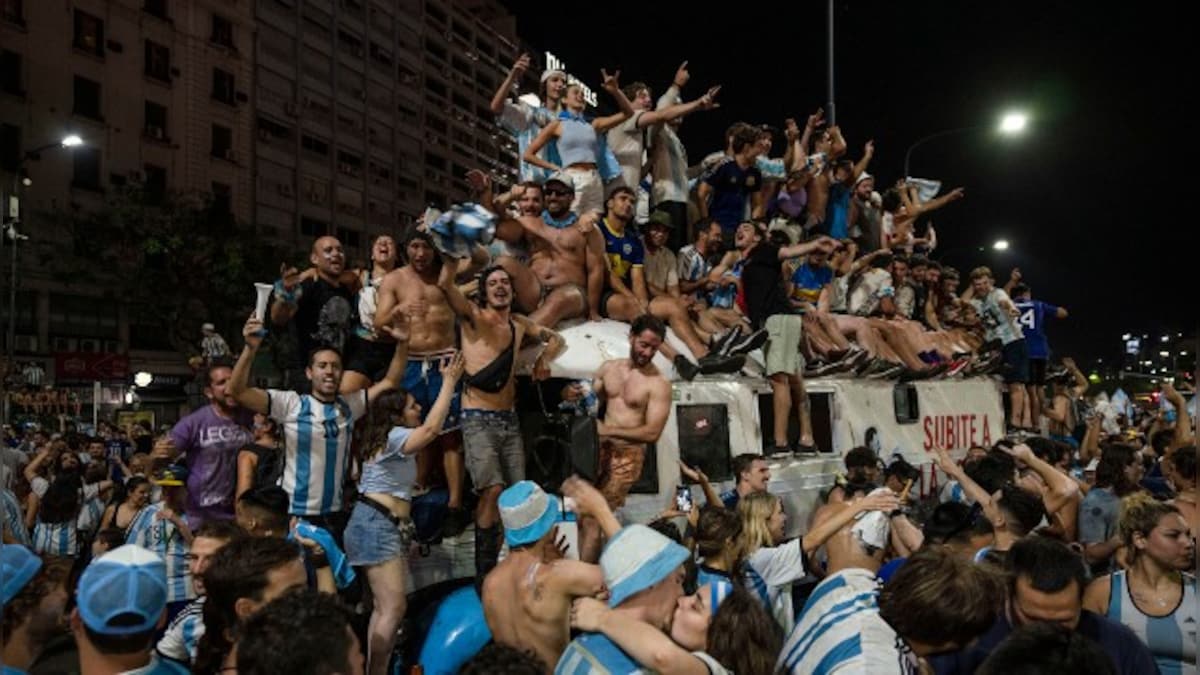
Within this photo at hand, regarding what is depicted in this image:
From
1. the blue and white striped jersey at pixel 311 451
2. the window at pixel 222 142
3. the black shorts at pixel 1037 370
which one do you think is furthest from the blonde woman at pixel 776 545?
the window at pixel 222 142

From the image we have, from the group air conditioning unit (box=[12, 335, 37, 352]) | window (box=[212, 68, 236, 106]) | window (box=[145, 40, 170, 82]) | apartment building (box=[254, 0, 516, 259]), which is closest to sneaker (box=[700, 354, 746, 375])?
air conditioning unit (box=[12, 335, 37, 352])

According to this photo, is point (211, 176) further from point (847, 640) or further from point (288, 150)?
point (847, 640)

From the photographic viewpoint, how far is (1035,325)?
597 inches

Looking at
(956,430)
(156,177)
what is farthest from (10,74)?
(956,430)

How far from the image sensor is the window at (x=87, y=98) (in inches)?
1319

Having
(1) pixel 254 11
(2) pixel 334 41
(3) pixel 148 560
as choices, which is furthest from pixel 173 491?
(2) pixel 334 41

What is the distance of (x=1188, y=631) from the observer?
12.2 feet

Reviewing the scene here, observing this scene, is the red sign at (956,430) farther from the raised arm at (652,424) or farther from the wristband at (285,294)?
the wristband at (285,294)

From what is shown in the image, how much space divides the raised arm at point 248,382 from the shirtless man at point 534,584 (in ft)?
6.12

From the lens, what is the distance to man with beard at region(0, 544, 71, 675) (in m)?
3.26

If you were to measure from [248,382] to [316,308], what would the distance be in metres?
1.66

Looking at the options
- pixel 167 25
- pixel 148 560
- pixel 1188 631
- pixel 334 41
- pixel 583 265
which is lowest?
pixel 1188 631

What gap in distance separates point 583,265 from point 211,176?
34.5 m

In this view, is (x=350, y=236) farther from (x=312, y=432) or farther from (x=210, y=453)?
(x=312, y=432)
